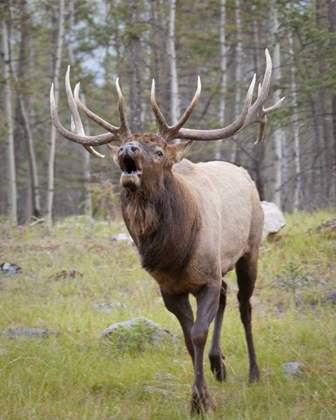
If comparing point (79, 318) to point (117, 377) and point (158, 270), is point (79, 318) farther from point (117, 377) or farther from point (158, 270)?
point (158, 270)

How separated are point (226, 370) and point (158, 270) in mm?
1507

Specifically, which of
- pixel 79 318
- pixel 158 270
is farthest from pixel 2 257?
pixel 158 270

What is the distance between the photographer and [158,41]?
2358cm

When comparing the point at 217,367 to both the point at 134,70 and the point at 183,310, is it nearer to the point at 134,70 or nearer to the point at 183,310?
the point at 183,310

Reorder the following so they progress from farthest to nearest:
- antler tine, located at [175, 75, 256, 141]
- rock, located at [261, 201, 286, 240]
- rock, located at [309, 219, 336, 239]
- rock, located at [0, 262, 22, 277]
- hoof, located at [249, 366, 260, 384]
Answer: rock, located at [261, 201, 286, 240]
rock, located at [309, 219, 336, 239]
rock, located at [0, 262, 22, 277]
hoof, located at [249, 366, 260, 384]
antler tine, located at [175, 75, 256, 141]

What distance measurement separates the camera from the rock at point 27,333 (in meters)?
6.40

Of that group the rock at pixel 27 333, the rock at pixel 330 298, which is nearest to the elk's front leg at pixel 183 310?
the rock at pixel 27 333

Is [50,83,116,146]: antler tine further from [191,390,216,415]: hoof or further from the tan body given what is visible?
[191,390,216,415]: hoof

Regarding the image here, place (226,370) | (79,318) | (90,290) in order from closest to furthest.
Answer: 1. (226,370)
2. (79,318)
3. (90,290)

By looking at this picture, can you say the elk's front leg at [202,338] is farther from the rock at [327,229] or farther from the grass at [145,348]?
the rock at [327,229]

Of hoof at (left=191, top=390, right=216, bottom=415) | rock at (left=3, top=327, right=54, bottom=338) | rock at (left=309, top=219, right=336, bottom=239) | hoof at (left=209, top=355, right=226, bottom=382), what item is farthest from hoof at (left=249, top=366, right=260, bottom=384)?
rock at (left=309, top=219, right=336, bottom=239)

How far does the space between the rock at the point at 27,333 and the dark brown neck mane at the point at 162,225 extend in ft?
6.81

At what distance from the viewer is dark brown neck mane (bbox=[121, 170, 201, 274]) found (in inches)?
186

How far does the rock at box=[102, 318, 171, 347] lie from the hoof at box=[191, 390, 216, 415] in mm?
1598
